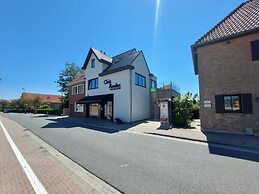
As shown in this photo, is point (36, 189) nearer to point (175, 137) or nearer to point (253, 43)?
point (175, 137)

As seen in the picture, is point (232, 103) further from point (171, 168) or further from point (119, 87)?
point (119, 87)

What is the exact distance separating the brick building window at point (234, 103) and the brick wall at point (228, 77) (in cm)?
22

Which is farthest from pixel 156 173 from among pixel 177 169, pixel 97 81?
pixel 97 81

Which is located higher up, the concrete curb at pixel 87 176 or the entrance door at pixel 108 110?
the entrance door at pixel 108 110

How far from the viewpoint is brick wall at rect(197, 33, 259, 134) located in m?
11.1

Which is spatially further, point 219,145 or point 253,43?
point 253,43

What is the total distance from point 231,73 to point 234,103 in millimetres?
2130

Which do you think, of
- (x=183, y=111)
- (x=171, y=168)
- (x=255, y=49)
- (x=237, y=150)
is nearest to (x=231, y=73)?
(x=255, y=49)

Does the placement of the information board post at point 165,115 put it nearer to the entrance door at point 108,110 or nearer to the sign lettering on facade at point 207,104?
the sign lettering on facade at point 207,104

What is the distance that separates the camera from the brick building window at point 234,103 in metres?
11.1

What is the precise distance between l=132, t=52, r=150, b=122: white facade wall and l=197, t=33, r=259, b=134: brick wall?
8575 mm

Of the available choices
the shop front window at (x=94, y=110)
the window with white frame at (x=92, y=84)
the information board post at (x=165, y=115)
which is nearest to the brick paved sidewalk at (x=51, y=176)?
the information board post at (x=165, y=115)

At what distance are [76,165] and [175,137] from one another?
271 inches

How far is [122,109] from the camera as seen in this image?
19.7 meters
